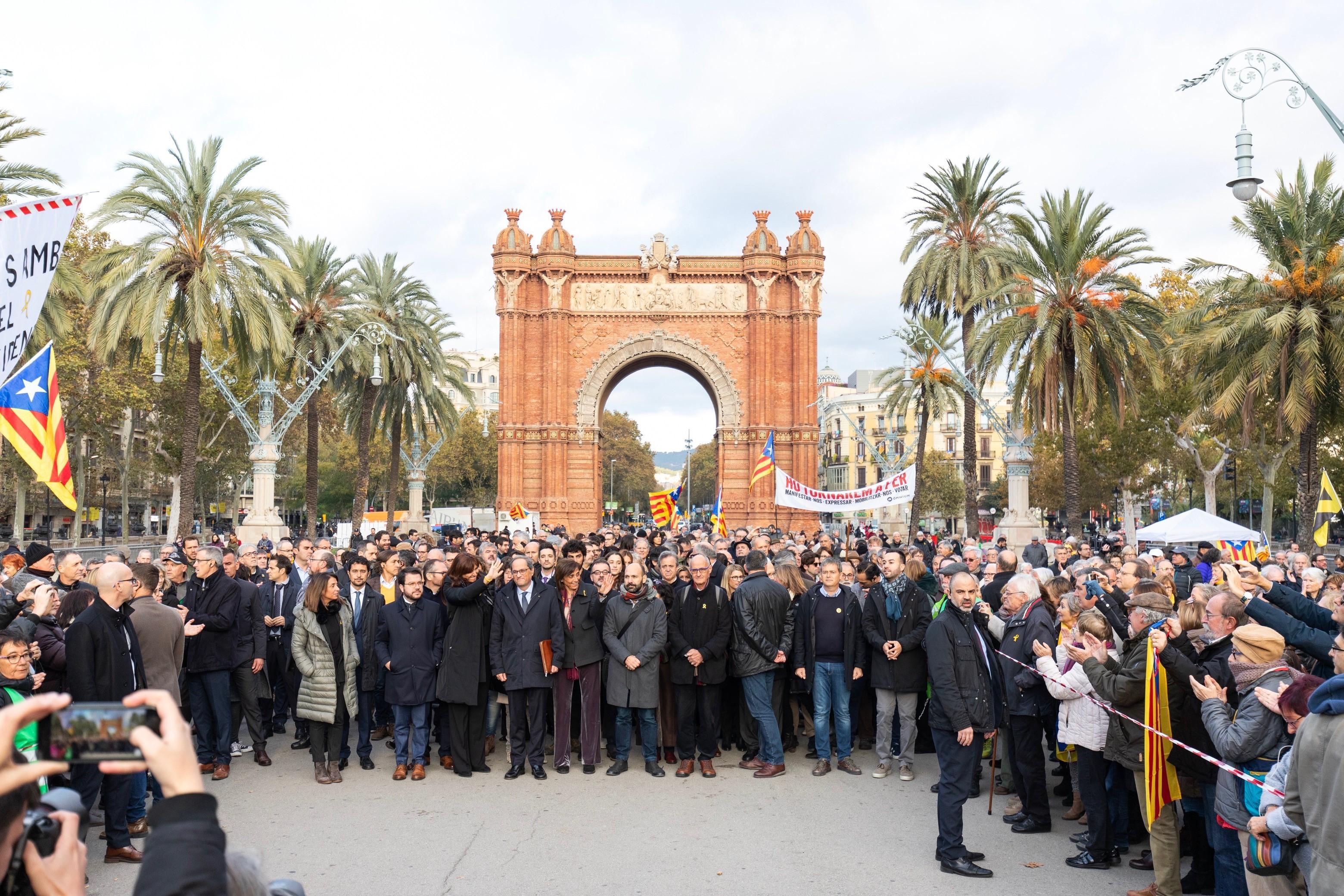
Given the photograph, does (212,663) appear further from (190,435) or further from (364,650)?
(190,435)

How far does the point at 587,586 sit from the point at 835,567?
245 centimetres

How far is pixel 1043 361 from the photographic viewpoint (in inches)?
864

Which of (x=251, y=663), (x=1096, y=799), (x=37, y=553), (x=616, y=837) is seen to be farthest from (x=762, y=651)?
(x=37, y=553)

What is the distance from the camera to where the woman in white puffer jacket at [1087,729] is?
6375 mm

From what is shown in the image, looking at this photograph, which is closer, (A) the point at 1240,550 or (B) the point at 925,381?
(A) the point at 1240,550

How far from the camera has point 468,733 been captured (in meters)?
8.78

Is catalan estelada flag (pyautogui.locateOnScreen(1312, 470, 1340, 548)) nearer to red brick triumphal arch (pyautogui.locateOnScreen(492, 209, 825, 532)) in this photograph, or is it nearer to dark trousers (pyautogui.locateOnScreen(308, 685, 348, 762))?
dark trousers (pyautogui.locateOnScreen(308, 685, 348, 762))

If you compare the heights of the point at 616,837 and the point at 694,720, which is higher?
the point at 694,720

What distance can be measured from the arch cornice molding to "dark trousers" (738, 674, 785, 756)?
111ft

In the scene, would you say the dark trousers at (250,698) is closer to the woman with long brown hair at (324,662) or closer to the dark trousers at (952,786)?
the woman with long brown hair at (324,662)

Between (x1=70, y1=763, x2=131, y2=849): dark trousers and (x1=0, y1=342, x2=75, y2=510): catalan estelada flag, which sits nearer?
(x1=70, y1=763, x2=131, y2=849): dark trousers

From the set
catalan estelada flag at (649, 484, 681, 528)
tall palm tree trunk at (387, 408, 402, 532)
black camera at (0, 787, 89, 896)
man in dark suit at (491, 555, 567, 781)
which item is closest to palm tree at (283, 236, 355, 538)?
tall palm tree trunk at (387, 408, 402, 532)

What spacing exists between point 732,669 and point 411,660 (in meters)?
3.03

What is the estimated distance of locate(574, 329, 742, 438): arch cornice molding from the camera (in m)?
43.3
